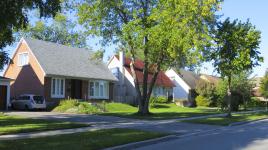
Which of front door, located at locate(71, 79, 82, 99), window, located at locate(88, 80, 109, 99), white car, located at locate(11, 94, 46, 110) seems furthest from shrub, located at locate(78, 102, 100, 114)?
window, located at locate(88, 80, 109, 99)

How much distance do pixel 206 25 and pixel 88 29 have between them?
9.23 metres

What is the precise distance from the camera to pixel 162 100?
55.2 metres

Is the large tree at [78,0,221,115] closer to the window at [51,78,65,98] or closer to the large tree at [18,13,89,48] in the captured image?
the window at [51,78,65,98]

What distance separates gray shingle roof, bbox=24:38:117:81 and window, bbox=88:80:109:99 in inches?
36.2

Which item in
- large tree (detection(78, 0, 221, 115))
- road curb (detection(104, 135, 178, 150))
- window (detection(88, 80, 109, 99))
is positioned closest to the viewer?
road curb (detection(104, 135, 178, 150))

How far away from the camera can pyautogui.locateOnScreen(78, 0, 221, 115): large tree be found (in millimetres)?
28797

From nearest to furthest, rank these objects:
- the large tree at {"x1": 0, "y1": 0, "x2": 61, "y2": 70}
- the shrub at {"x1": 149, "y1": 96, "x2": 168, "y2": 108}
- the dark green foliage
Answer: the large tree at {"x1": 0, "y1": 0, "x2": 61, "y2": 70}
the dark green foliage
the shrub at {"x1": 149, "y1": 96, "x2": 168, "y2": 108}

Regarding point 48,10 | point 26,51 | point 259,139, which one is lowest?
point 259,139

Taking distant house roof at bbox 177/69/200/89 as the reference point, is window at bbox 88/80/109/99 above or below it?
below

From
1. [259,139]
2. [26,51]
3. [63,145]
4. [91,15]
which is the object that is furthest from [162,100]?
[63,145]

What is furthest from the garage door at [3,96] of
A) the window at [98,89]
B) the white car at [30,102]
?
the window at [98,89]

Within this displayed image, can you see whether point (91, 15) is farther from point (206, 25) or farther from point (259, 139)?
point (259, 139)

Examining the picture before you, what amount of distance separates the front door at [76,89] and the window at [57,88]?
199 cm

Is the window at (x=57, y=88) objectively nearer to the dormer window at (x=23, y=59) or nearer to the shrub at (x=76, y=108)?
the shrub at (x=76, y=108)
